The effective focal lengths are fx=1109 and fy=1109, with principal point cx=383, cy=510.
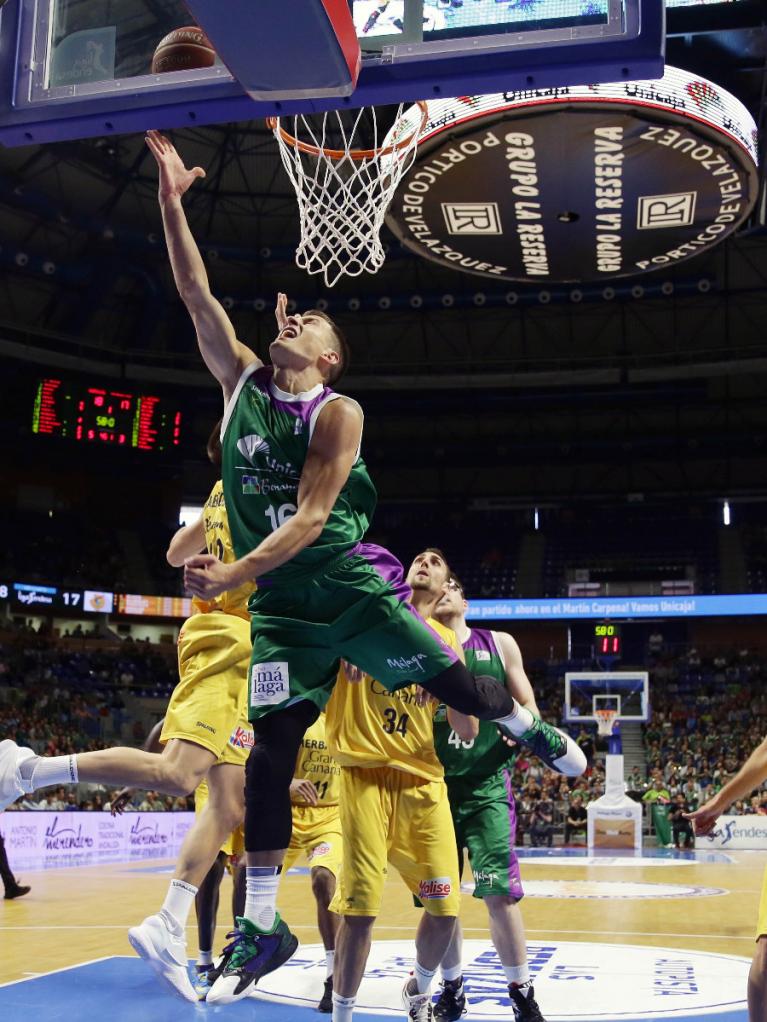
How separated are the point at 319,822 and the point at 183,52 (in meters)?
4.23

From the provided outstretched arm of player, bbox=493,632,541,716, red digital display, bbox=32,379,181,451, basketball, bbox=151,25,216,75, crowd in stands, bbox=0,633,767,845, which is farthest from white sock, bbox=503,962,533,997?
red digital display, bbox=32,379,181,451

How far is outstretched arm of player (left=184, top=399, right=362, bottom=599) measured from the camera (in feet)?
11.2

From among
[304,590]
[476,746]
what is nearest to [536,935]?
[476,746]

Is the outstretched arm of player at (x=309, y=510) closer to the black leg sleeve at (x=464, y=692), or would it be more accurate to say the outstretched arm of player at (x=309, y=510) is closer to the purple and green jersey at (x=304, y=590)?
the purple and green jersey at (x=304, y=590)

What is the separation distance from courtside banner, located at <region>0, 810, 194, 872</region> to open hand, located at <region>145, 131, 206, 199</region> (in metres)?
13.0

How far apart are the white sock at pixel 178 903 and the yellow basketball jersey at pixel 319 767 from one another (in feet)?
7.61

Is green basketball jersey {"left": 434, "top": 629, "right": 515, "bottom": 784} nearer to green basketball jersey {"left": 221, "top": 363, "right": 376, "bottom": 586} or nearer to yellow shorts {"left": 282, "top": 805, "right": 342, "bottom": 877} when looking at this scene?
yellow shorts {"left": 282, "top": 805, "right": 342, "bottom": 877}

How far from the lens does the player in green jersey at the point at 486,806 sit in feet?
17.5

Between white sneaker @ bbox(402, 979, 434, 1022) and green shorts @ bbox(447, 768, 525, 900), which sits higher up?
green shorts @ bbox(447, 768, 525, 900)

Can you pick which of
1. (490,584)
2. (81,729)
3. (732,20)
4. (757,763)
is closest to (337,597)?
(757,763)

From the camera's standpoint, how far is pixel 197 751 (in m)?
5.05

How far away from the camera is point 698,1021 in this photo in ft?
17.2

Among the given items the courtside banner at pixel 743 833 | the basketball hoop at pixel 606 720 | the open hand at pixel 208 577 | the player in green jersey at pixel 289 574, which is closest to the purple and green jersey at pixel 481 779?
the player in green jersey at pixel 289 574

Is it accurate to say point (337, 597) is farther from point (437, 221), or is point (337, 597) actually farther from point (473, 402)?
point (473, 402)
